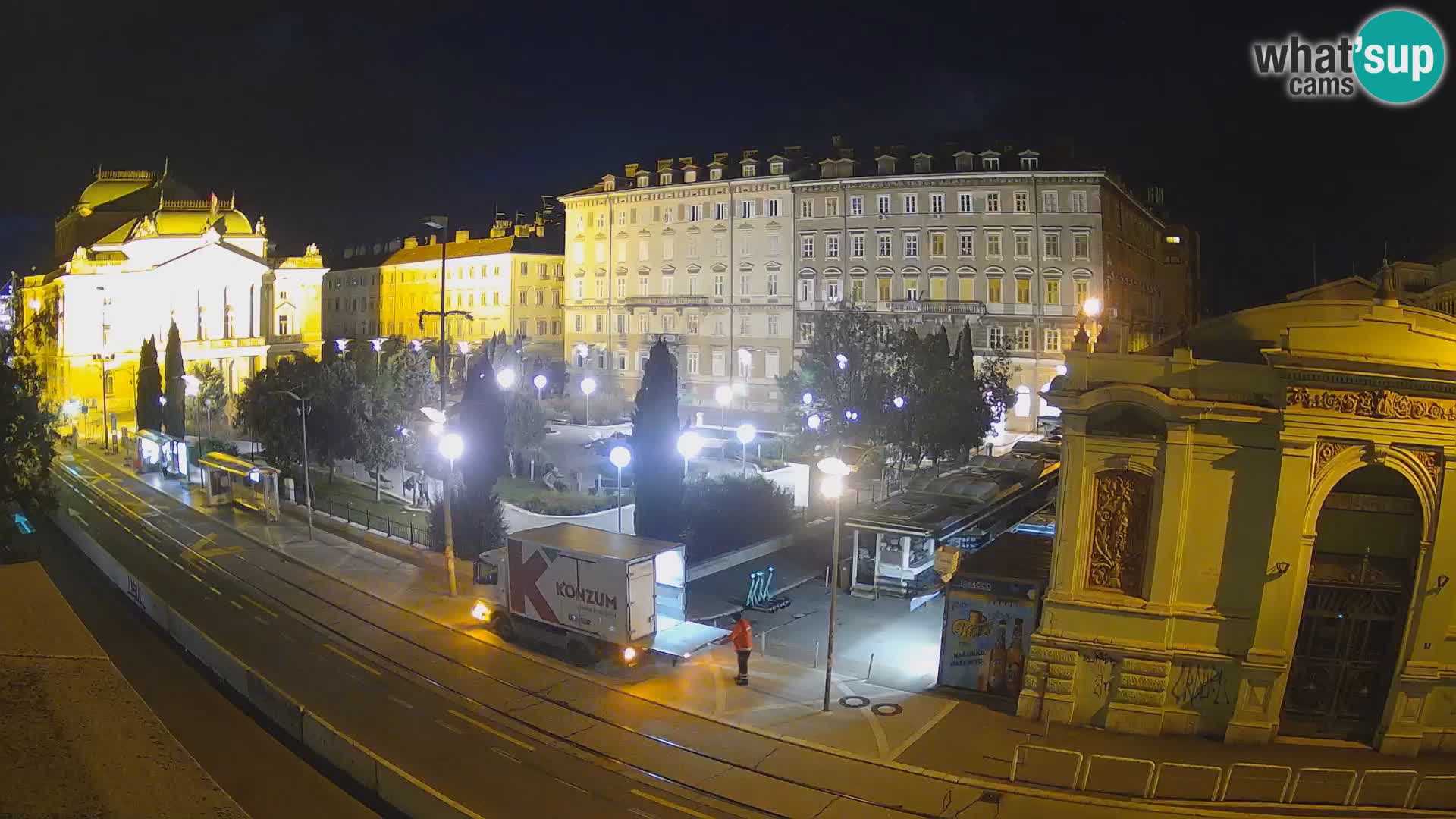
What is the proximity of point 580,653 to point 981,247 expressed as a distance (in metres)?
46.8

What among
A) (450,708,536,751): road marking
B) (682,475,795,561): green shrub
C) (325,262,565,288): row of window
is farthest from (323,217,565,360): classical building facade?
(450,708,536,751): road marking

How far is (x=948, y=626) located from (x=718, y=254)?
5279 centimetres

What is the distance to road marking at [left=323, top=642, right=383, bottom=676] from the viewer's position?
20.8 m

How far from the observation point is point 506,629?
23000 millimetres

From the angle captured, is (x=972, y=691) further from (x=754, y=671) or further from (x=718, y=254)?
(x=718, y=254)

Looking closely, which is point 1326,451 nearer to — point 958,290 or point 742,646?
point 742,646

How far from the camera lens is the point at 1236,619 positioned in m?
17.0

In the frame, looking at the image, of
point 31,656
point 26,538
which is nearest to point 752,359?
point 26,538

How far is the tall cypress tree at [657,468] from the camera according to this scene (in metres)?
30.8

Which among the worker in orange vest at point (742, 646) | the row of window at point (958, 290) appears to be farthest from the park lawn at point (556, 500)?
the row of window at point (958, 290)

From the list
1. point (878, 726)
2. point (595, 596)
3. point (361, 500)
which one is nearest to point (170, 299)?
point (361, 500)

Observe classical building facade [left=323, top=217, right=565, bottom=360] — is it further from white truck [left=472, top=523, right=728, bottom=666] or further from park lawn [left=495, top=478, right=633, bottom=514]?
white truck [left=472, top=523, right=728, bottom=666]

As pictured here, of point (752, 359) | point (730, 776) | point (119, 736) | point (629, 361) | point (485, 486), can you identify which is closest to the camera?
point (119, 736)

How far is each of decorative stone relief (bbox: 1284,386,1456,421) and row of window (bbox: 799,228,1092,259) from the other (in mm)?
43815
